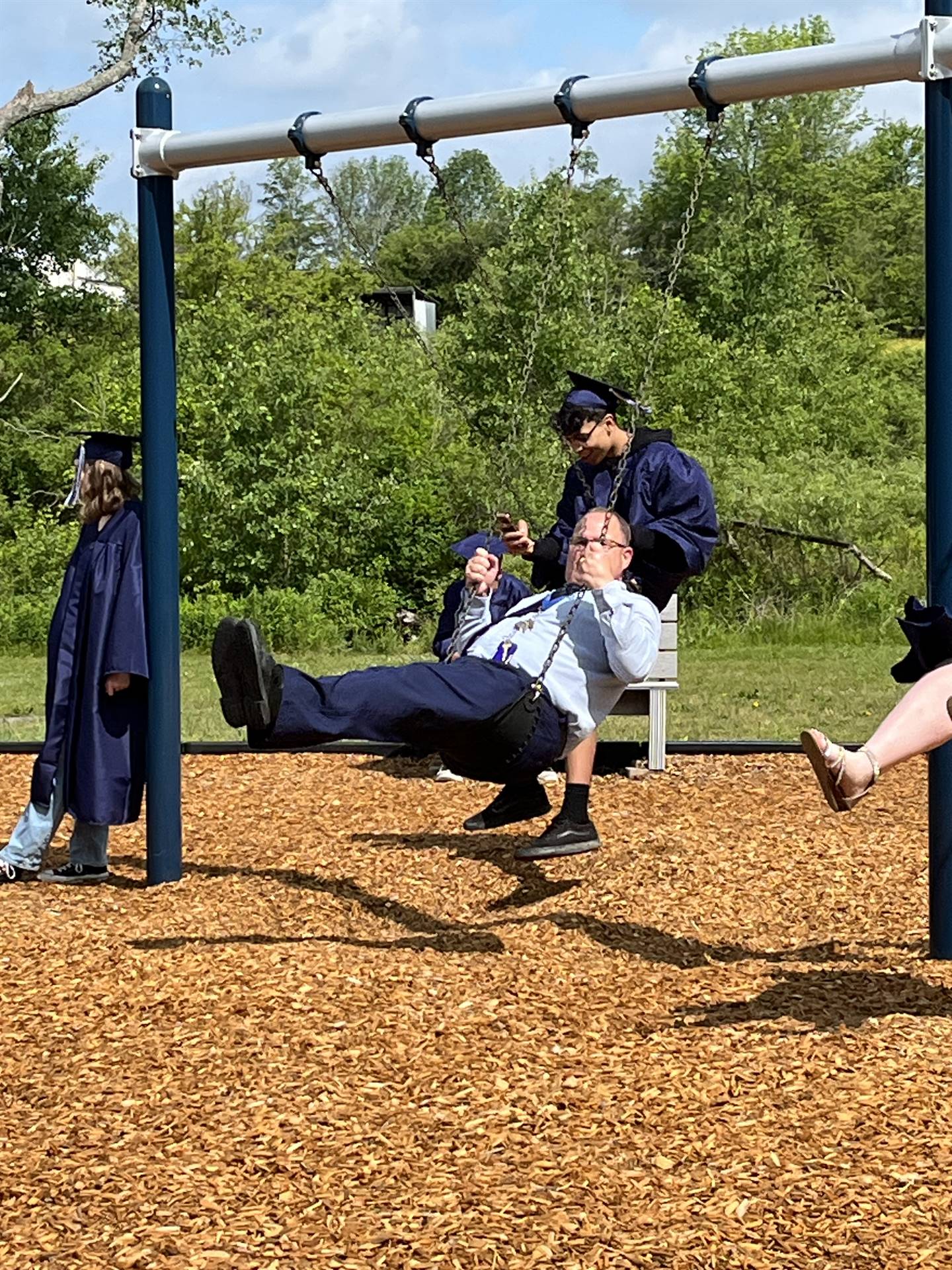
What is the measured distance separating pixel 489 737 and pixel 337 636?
10856 mm

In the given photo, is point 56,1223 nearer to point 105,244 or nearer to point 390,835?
point 390,835

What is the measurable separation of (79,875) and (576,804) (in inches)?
70.4

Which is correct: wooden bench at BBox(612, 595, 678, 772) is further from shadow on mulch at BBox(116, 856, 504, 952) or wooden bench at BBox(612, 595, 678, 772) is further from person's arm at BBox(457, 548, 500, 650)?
shadow on mulch at BBox(116, 856, 504, 952)

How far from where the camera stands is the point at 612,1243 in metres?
3.00

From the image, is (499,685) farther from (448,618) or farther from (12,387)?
(12,387)

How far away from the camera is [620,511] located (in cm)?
536

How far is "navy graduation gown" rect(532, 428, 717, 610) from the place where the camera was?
502cm

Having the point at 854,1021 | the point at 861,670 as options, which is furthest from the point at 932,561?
the point at 861,670

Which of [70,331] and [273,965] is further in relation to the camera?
[70,331]

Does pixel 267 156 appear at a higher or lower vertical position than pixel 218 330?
lower

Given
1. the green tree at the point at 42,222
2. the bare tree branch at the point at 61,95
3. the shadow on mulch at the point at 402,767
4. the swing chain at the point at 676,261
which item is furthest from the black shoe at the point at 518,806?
the green tree at the point at 42,222

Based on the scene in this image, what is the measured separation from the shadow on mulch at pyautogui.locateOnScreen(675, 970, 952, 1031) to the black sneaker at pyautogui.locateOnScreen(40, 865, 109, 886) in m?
2.45

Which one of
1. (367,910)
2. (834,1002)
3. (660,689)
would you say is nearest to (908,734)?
(834,1002)

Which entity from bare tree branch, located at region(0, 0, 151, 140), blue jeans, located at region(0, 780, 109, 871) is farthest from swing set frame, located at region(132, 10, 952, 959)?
bare tree branch, located at region(0, 0, 151, 140)
